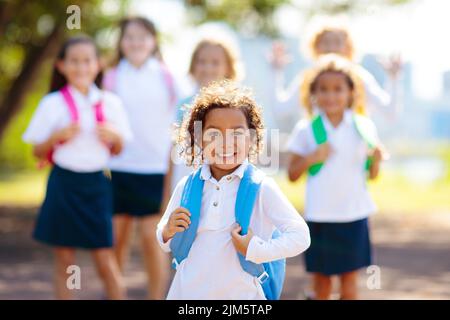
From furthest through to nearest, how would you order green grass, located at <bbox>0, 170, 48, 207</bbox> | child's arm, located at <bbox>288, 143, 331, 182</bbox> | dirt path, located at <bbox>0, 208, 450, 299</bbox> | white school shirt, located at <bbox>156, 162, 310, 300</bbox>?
1. green grass, located at <bbox>0, 170, 48, 207</bbox>
2. dirt path, located at <bbox>0, 208, 450, 299</bbox>
3. child's arm, located at <bbox>288, 143, 331, 182</bbox>
4. white school shirt, located at <bbox>156, 162, 310, 300</bbox>

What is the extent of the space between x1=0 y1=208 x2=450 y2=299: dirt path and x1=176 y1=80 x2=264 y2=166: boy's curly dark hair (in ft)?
9.54

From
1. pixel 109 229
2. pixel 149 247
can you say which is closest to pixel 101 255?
pixel 109 229

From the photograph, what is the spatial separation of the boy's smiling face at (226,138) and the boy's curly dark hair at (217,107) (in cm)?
4

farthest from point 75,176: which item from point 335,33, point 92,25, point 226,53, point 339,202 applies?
point 92,25

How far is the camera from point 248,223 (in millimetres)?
3381

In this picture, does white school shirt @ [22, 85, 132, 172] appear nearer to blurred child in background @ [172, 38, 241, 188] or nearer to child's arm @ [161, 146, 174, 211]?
blurred child in background @ [172, 38, 241, 188]

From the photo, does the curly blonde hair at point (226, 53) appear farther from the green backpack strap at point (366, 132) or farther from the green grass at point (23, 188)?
the green grass at point (23, 188)

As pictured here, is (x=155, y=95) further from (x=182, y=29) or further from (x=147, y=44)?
(x=182, y=29)

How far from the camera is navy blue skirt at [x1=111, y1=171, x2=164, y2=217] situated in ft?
19.8

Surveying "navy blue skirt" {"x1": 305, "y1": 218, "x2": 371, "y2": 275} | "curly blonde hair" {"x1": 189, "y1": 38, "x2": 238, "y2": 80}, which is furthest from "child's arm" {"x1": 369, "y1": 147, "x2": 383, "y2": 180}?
"curly blonde hair" {"x1": 189, "y1": 38, "x2": 238, "y2": 80}

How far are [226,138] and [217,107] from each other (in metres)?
0.15

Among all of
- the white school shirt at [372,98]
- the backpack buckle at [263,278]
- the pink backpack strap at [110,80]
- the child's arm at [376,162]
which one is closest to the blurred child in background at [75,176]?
the pink backpack strap at [110,80]

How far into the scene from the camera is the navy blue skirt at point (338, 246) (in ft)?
16.8

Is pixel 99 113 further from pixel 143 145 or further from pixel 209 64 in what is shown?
pixel 209 64
